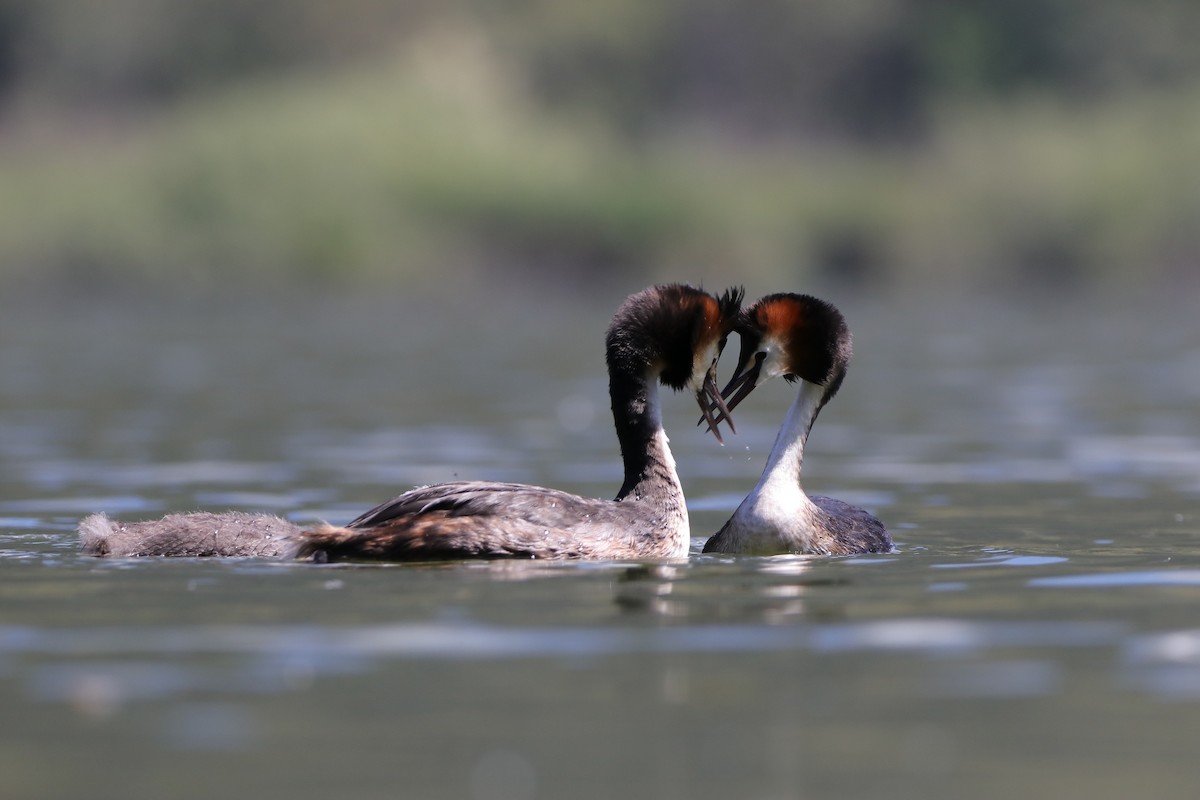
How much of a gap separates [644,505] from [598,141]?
58788mm

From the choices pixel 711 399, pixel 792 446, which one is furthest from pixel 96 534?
pixel 792 446

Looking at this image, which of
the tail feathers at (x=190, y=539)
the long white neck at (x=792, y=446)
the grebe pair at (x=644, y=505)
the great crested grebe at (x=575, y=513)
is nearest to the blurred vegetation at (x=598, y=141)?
Answer: the long white neck at (x=792, y=446)

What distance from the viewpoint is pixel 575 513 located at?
11.5 meters

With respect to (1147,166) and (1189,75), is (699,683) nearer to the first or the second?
(1147,166)

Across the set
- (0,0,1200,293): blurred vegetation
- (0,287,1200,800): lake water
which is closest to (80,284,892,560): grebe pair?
(0,287,1200,800): lake water

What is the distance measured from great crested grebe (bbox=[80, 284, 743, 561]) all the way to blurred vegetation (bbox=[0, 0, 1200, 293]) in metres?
43.7

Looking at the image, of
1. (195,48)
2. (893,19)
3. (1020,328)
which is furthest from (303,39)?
(1020,328)

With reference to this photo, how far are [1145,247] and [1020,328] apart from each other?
18.6m

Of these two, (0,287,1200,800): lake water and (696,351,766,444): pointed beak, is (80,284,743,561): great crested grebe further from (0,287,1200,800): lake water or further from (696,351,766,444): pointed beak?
(0,287,1200,800): lake water

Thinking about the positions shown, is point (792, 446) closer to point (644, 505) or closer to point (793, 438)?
point (793, 438)

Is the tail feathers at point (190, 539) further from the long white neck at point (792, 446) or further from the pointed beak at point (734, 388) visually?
the long white neck at point (792, 446)

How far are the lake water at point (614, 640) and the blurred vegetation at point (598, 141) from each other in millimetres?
38470

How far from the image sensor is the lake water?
6770mm

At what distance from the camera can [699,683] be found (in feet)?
26.1
